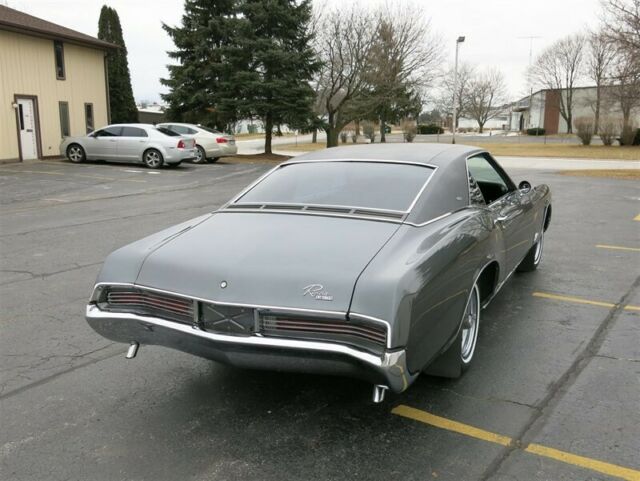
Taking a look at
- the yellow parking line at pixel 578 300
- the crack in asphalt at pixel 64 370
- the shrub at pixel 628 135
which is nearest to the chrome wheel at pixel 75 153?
the crack in asphalt at pixel 64 370

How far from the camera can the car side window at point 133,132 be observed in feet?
67.2

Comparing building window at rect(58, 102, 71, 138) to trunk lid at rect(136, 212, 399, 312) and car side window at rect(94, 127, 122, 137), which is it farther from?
trunk lid at rect(136, 212, 399, 312)

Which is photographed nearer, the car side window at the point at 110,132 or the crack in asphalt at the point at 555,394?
the crack in asphalt at the point at 555,394

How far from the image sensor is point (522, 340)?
445 cm

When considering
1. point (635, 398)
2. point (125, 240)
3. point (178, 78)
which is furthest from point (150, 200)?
point (178, 78)

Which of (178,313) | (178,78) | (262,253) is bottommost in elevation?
(178,313)

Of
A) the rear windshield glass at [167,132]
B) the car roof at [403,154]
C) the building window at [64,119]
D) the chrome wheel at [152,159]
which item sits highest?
the building window at [64,119]

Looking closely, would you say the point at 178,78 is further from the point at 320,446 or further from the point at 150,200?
the point at 320,446

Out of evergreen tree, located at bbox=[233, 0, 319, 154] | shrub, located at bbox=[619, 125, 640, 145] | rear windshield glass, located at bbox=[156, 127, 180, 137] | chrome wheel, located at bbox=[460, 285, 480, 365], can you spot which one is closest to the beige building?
rear windshield glass, located at bbox=[156, 127, 180, 137]

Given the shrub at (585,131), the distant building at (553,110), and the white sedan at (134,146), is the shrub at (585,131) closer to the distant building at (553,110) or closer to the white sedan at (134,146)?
the distant building at (553,110)

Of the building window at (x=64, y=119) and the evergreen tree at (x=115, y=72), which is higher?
the evergreen tree at (x=115, y=72)

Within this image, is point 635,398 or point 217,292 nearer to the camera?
point 217,292

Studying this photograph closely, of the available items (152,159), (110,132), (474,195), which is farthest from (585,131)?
(474,195)

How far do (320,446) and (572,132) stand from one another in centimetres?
7281
